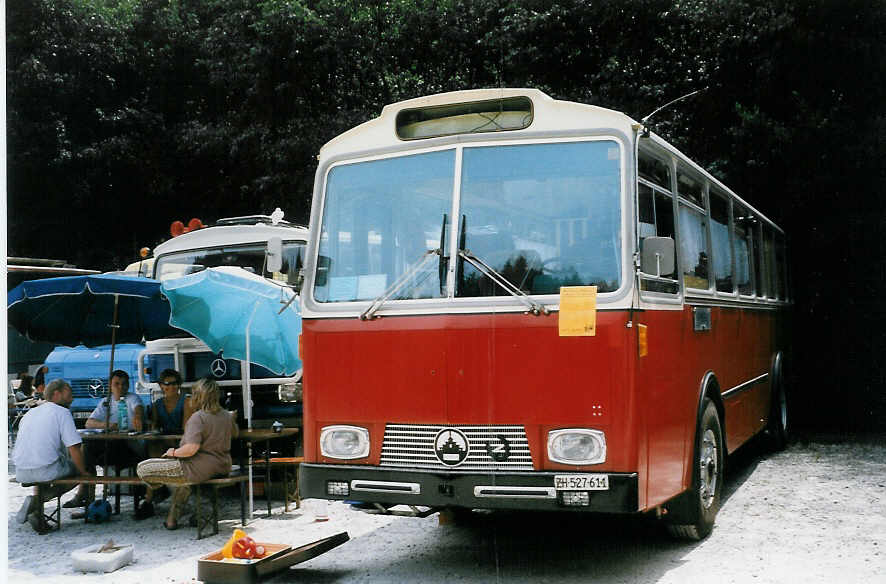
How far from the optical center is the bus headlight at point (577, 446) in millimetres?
5648

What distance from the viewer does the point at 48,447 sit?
870 centimetres

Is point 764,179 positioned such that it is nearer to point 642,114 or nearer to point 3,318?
point 642,114

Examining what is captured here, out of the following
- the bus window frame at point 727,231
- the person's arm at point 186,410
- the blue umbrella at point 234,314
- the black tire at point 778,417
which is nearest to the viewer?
the bus window frame at point 727,231

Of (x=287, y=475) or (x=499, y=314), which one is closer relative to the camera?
(x=499, y=314)

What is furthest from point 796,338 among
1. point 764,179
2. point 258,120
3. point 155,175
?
point 155,175

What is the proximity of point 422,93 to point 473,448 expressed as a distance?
13799 mm

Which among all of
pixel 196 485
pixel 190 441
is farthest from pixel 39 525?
pixel 190 441

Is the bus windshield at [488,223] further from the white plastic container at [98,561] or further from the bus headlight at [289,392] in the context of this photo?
the bus headlight at [289,392]

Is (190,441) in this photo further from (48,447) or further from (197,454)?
(48,447)

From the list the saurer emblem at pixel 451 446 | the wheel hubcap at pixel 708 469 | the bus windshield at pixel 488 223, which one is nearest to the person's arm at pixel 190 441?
the bus windshield at pixel 488 223

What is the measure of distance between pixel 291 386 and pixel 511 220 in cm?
503

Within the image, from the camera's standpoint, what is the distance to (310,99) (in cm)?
1998

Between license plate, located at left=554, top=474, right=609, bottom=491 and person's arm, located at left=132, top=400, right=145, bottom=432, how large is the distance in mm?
5835

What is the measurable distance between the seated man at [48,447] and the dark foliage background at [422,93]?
417cm
